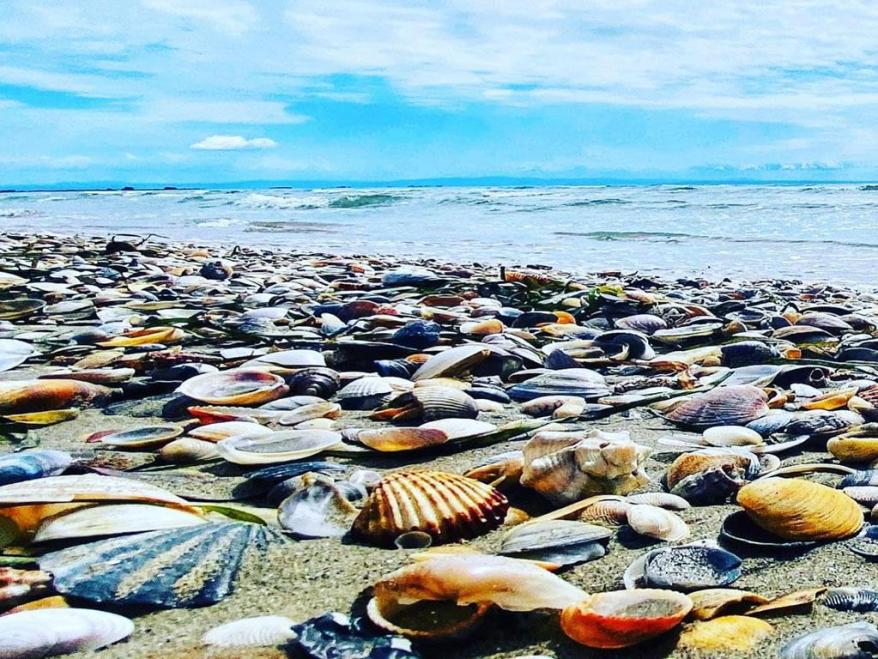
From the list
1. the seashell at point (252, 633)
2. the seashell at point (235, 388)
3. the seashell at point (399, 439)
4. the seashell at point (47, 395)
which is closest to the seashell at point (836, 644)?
the seashell at point (252, 633)

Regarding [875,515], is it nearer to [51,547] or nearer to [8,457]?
[51,547]

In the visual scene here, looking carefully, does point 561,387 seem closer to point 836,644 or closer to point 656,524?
point 656,524

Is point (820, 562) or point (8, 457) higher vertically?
point (8, 457)

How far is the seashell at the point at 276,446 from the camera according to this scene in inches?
81.4

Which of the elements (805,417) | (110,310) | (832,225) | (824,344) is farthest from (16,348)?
(832,225)

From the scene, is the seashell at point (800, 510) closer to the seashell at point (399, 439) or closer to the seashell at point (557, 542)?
the seashell at point (557, 542)

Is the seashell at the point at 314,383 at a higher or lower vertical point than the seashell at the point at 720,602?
higher

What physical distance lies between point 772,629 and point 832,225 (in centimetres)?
1578

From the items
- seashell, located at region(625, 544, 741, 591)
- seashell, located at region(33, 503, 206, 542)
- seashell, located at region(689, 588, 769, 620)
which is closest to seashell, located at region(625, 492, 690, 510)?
seashell, located at region(625, 544, 741, 591)

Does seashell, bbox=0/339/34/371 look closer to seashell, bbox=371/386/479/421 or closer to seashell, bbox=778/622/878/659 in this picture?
seashell, bbox=371/386/479/421

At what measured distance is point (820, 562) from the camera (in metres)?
1.43

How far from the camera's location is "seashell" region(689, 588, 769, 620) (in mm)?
1226

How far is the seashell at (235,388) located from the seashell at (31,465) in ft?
2.55

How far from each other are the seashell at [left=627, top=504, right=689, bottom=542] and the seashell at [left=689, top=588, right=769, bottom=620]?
0.29 meters
